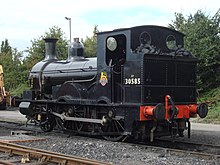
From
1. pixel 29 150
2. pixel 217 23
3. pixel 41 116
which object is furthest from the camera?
pixel 217 23

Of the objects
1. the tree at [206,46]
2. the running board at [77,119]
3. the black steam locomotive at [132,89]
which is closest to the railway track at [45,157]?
the running board at [77,119]

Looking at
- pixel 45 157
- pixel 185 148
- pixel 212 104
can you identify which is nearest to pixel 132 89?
pixel 185 148

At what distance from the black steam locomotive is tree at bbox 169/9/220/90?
8.66 m

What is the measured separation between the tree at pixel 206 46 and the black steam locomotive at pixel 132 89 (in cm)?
866

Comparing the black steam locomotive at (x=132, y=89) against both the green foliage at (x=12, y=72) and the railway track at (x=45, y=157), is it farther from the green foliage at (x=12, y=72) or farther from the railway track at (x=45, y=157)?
the green foliage at (x=12, y=72)

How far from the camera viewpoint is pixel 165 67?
10242 millimetres

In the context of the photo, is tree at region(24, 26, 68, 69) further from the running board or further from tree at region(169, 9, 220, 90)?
the running board

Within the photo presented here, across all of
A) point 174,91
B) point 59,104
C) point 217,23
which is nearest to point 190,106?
point 174,91

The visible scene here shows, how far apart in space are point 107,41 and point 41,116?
407cm

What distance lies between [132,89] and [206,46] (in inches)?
442

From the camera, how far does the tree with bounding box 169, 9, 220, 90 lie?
19.9m

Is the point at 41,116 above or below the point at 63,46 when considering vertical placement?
below

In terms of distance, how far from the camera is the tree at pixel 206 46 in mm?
19922

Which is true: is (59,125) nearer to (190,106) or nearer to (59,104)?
(59,104)
